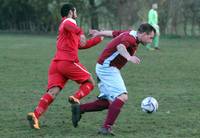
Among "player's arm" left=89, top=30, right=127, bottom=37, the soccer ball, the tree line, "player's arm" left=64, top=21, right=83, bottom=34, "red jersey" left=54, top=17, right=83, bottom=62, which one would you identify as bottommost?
the tree line

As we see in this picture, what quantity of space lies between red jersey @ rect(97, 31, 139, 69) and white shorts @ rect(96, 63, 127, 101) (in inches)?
3.3

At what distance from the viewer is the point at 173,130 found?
26.8ft

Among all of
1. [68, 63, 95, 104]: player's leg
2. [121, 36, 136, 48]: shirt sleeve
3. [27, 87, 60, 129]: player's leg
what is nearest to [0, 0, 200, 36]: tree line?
[68, 63, 95, 104]: player's leg

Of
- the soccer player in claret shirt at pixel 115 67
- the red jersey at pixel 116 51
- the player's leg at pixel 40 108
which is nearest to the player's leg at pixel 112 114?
the soccer player in claret shirt at pixel 115 67

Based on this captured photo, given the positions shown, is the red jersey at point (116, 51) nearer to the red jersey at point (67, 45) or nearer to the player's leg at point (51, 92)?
the red jersey at point (67, 45)

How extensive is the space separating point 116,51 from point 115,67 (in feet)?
0.81

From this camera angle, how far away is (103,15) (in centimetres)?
4222

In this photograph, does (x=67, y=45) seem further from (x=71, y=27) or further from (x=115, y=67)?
(x=115, y=67)

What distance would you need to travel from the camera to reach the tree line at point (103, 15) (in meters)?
36.6

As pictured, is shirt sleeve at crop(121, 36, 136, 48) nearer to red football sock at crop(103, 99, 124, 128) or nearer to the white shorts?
the white shorts

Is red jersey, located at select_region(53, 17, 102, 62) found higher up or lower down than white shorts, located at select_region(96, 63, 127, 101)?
higher up

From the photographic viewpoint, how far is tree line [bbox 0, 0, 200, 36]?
36.6 meters

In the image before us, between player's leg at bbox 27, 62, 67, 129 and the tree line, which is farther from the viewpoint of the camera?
the tree line

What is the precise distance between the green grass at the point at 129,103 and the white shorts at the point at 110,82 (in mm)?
558
